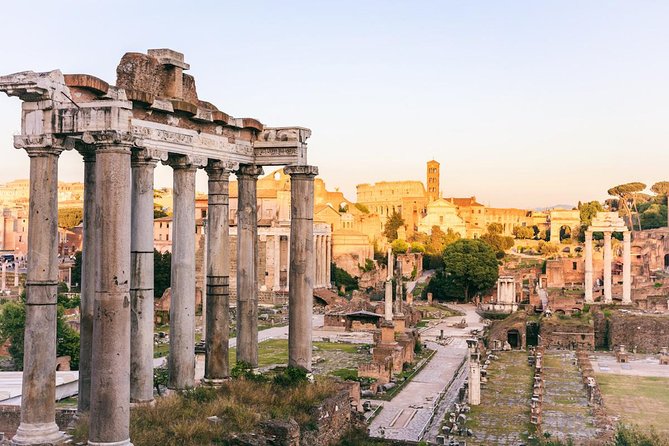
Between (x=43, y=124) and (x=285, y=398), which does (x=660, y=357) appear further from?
(x=43, y=124)

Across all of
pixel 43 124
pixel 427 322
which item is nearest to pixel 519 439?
pixel 43 124

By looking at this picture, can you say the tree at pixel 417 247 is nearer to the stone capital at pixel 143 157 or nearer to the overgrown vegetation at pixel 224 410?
the overgrown vegetation at pixel 224 410

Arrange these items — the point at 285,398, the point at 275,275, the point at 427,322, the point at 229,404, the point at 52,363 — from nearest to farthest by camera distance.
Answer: the point at 52,363 → the point at 229,404 → the point at 285,398 → the point at 427,322 → the point at 275,275

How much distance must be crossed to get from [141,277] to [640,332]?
35.7m

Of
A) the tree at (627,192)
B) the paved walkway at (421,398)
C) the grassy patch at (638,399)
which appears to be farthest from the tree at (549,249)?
the grassy patch at (638,399)

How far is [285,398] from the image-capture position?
12.5 meters

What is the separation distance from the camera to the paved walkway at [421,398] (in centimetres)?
2250

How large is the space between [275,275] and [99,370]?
182 ft

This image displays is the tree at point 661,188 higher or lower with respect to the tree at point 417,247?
higher

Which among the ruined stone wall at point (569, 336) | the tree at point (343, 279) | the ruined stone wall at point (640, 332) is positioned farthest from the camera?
the tree at point (343, 279)

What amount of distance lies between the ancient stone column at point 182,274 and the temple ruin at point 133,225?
2 cm

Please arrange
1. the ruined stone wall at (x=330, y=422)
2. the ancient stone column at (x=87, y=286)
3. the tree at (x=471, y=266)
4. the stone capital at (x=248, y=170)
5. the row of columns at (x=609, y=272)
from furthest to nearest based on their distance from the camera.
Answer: the tree at (x=471, y=266) → the row of columns at (x=609, y=272) → the stone capital at (x=248, y=170) → the ruined stone wall at (x=330, y=422) → the ancient stone column at (x=87, y=286)

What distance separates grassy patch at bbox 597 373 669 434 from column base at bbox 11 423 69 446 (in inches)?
647

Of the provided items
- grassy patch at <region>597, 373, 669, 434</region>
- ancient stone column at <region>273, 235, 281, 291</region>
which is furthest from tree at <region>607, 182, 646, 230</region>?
grassy patch at <region>597, 373, 669, 434</region>
